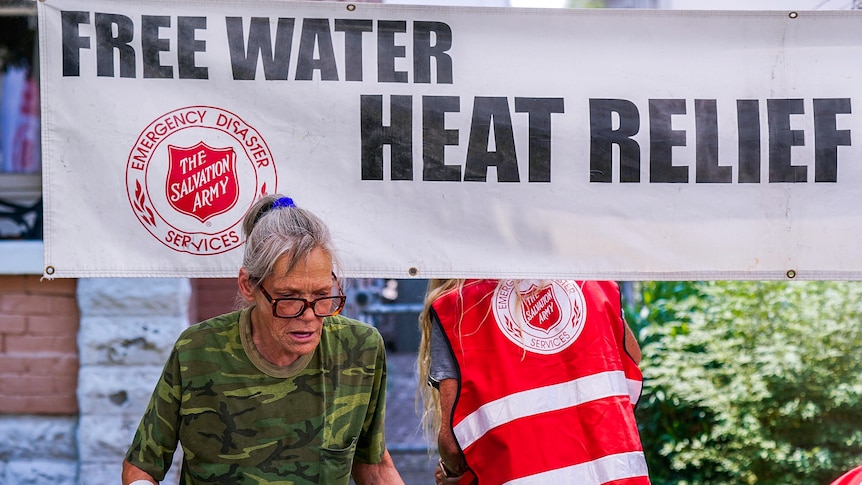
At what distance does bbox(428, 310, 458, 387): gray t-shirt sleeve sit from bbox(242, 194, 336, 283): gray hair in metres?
0.54

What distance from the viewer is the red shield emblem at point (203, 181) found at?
3.28 m

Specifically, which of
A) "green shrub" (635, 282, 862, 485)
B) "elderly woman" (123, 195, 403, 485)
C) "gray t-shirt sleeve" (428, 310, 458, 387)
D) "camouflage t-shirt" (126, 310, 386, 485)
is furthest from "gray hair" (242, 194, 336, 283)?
"green shrub" (635, 282, 862, 485)

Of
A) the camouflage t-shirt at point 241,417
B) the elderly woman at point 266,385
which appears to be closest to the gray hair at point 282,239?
the elderly woman at point 266,385

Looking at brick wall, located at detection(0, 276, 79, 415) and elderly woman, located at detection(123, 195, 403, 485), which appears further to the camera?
brick wall, located at detection(0, 276, 79, 415)

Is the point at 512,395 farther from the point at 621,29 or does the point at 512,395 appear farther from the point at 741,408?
the point at 741,408

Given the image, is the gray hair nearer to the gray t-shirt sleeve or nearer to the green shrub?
the gray t-shirt sleeve

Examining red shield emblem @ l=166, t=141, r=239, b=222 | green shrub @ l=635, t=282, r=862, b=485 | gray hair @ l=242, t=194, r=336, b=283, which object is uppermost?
red shield emblem @ l=166, t=141, r=239, b=222

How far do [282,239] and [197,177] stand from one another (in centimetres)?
58

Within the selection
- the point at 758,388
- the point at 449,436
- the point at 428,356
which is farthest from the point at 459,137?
the point at 758,388

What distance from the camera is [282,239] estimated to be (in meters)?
2.85

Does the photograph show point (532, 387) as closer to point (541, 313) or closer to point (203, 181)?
point (541, 313)

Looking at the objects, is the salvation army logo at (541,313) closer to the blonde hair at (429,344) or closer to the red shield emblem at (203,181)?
Answer: the blonde hair at (429,344)

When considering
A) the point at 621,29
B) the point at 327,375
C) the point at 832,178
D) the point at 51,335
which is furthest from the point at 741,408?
the point at 51,335

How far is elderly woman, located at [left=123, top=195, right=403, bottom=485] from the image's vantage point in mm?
2865
